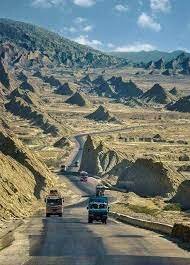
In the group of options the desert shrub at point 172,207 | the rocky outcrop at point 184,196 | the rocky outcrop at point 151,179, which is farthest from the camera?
the rocky outcrop at point 151,179

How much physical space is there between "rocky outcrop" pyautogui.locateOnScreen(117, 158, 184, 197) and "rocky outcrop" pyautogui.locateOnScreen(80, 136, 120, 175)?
35.1 m

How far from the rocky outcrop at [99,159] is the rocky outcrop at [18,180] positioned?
43.6 m

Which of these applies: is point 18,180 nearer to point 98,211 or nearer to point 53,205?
point 53,205

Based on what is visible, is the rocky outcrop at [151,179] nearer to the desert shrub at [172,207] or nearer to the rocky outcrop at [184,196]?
the rocky outcrop at [184,196]

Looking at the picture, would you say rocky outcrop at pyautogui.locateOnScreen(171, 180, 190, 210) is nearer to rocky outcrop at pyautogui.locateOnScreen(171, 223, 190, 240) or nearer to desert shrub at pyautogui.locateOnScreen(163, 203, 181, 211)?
desert shrub at pyautogui.locateOnScreen(163, 203, 181, 211)

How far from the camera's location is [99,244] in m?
38.6

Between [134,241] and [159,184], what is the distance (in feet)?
238

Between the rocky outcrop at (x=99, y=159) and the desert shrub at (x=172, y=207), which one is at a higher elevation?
the rocky outcrop at (x=99, y=159)

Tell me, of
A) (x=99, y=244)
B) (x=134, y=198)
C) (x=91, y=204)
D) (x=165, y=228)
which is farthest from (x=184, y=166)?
(x=99, y=244)

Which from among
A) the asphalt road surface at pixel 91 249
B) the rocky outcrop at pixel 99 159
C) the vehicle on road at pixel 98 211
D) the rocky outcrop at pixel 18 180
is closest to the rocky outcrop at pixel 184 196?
the rocky outcrop at pixel 18 180

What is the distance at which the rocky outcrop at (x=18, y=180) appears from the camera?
255 feet

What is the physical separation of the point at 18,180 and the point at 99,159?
70964 mm

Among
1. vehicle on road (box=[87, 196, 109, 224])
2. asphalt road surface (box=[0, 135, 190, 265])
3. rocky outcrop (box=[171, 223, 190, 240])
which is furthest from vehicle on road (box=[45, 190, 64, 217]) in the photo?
rocky outcrop (box=[171, 223, 190, 240])

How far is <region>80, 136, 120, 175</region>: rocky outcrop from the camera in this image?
164m
